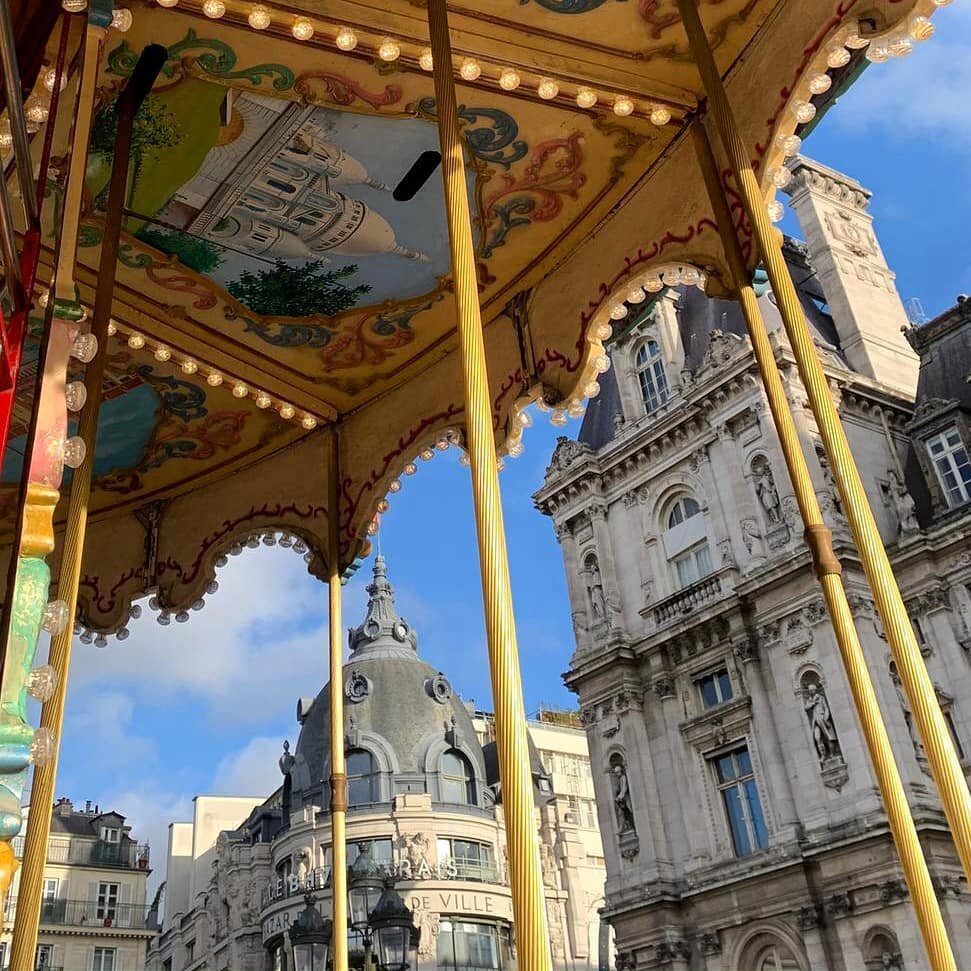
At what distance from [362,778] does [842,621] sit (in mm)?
38392

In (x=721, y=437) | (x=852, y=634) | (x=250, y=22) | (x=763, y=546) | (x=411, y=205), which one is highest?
(x=721, y=437)

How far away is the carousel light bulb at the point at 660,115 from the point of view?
664cm

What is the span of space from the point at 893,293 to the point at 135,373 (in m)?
23.6

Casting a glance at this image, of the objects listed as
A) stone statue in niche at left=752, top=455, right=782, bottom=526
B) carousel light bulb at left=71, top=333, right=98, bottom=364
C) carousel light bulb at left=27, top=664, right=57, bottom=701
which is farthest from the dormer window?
carousel light bulb at left=27, top=664, right=57, bottom=701

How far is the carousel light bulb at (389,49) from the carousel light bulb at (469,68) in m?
0.37

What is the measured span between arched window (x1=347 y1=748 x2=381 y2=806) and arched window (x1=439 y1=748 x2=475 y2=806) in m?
2.50

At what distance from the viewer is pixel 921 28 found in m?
5.44

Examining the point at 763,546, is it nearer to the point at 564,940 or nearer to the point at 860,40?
the point at 860,40

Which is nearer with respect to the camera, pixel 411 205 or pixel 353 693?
pixel 411 205

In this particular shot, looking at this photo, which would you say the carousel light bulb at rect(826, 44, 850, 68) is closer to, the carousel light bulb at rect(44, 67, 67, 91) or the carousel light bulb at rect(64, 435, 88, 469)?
the carousel light bulb at rect(44, 67, 67, 91)

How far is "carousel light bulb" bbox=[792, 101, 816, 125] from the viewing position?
6008 mm

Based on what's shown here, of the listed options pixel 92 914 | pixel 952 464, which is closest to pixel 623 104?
pixel 952 464

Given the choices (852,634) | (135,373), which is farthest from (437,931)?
(852,634)

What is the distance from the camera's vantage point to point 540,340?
780 centimetres
